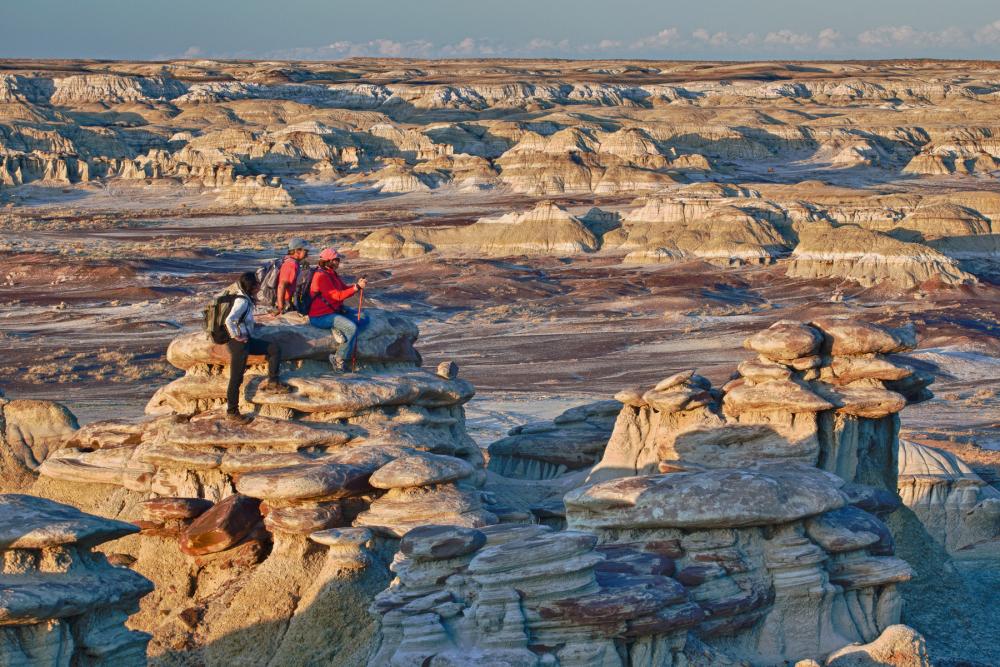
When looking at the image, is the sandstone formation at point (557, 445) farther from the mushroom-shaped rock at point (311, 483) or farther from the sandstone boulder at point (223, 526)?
the sandstone boulder at point (223, 526)

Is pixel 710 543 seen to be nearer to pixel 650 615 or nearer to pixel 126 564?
pixel 650 615

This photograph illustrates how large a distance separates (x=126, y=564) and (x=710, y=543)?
4736mm

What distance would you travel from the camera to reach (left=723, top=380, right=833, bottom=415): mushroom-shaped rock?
42.6ft

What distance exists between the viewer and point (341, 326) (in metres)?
12.7

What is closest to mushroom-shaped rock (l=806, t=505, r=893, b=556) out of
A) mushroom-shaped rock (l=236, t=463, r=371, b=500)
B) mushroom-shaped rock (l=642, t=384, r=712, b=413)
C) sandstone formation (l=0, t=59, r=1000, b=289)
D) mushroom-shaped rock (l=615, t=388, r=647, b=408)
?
mushroom-shaped rock (l=642, t=384, r=712, b=413)

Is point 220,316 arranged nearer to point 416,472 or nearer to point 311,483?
point 311,483

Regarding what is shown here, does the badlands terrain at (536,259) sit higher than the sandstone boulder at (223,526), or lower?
lower

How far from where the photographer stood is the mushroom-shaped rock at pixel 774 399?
13.0 m

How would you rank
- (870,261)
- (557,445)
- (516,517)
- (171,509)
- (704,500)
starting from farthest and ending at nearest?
(870,261) < (557,445) < (171,509) < (516,517) < (704,500)

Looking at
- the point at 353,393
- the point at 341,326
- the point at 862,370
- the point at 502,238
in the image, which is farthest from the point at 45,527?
the point at 502,238

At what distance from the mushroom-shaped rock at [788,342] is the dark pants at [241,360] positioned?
13.5ft

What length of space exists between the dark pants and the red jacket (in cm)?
70

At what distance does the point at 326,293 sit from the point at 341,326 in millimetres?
344

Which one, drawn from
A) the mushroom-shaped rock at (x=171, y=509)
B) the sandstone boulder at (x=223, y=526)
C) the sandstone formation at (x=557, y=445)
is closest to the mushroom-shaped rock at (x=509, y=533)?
the sandstone boulder at (x=223, y=526)
